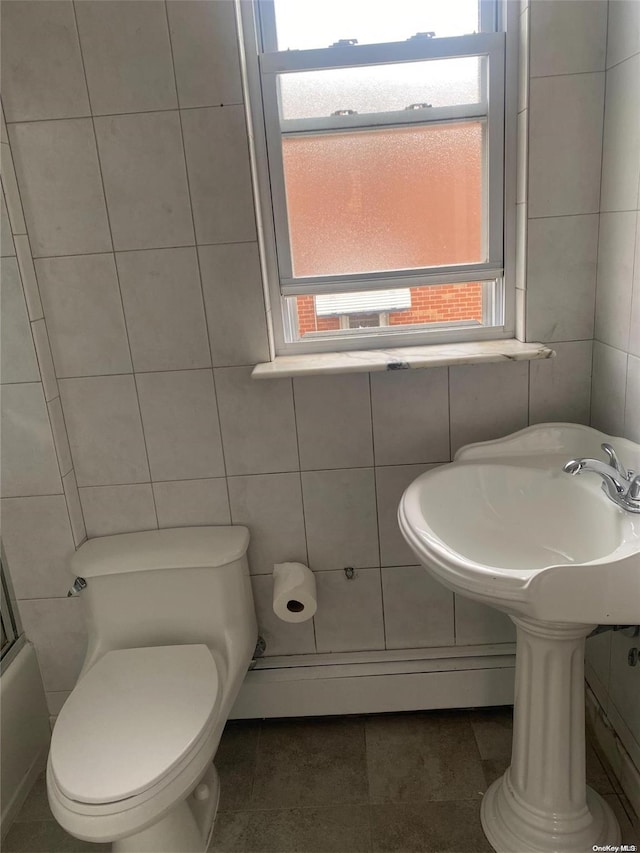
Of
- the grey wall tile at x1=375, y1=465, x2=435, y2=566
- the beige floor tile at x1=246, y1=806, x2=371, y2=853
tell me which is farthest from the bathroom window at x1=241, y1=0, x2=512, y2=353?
the beige floor tile at x1=246, y1=806, x2=371, y2=853

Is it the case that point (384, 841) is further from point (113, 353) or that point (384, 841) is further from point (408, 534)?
point (113, 353)

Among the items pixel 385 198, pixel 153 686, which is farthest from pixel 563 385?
pixel 153 686

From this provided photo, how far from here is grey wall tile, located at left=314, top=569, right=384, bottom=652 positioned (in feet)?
5.82

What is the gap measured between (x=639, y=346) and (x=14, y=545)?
1.64m

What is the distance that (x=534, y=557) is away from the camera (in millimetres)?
1419

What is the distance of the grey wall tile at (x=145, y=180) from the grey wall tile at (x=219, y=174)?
3cm

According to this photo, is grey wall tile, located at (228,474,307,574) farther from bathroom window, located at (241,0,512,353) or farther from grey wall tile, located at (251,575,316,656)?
bathroom window, located at (241,0,512,353)

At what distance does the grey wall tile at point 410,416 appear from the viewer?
64.0 inches

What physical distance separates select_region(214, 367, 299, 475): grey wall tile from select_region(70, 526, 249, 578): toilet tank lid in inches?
7.4

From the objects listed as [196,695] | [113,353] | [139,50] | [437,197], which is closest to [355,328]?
[437,197]

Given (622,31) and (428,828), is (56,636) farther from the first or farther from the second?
(622,31)

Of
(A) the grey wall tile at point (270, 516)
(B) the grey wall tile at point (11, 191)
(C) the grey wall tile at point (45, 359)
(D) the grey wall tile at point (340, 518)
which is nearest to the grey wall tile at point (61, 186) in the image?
(B) the grey wall tile at point (11, 191)

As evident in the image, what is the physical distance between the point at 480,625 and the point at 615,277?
1.02 m

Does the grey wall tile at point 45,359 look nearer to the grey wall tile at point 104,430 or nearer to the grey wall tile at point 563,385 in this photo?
→ the grey wall tile at point 104,430
